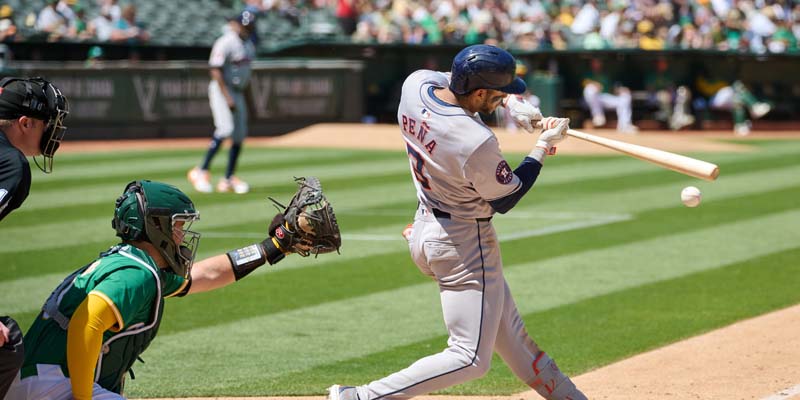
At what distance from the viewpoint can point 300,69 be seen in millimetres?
21219

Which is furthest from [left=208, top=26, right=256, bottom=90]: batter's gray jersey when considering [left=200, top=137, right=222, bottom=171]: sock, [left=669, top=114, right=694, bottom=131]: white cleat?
A: [left=669, top=114, right=694, bottom=131]: white cleat

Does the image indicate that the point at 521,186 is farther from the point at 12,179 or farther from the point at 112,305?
the point at 12,179

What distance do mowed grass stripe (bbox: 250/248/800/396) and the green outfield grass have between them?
2cm

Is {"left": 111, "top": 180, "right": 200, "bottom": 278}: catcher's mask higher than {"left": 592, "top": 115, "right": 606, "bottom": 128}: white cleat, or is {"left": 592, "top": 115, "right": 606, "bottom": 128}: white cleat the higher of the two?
{"left": 111, "top": 180, "right": 200, "bottom": 278}: catcher's mask

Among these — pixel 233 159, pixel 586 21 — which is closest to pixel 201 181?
pixel 233 159

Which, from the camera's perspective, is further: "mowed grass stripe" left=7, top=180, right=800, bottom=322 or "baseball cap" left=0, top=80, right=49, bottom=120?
"mowed grass stripe" left=7, top=180, right=800, bottom=322

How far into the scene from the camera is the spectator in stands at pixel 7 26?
1916 centimetres

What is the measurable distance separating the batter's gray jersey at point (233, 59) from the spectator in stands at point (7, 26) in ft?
23.7

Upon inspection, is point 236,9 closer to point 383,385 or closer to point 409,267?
point 409,267

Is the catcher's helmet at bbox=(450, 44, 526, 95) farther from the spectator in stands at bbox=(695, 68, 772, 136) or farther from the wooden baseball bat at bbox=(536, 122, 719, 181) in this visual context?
the spectator in stands at bbox=(695, 68, 772, 136)

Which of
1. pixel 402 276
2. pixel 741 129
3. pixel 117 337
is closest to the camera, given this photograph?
pixel 117 337

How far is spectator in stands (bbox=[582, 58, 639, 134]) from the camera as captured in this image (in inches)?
897

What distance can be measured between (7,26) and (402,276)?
13.3 m

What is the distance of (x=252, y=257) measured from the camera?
4.44 m
